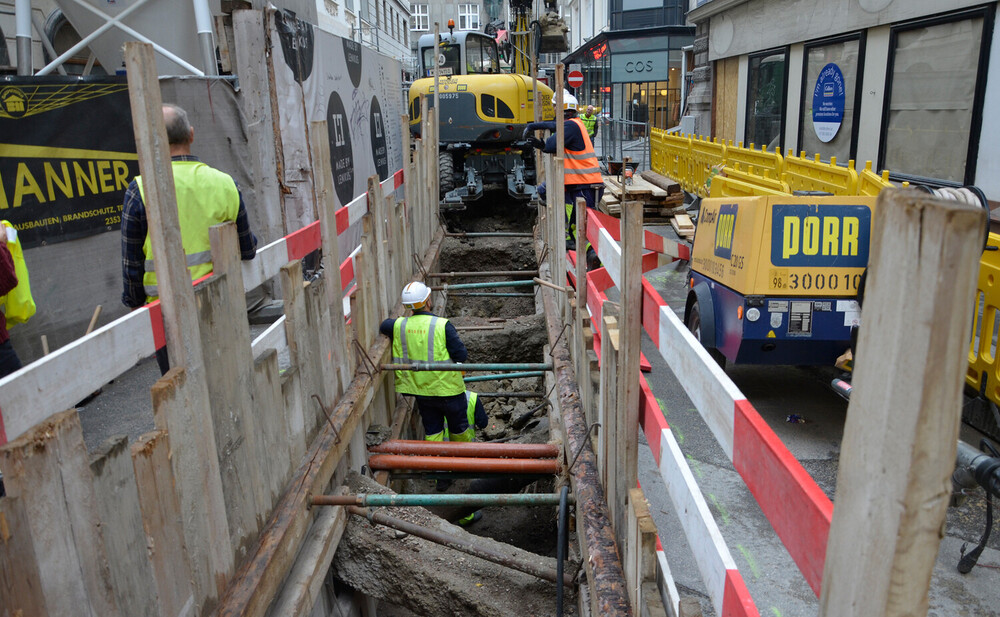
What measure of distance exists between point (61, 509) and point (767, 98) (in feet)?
51.5

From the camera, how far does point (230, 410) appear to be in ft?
9.11

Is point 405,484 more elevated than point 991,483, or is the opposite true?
point 991,483

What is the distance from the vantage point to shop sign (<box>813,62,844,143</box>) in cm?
1197

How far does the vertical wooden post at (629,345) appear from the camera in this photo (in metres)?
2.45

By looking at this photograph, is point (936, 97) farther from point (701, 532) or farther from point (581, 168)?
point (701, 532)

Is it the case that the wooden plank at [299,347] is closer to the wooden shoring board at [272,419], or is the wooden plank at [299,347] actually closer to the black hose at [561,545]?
the wooden shoring board at [272,419]

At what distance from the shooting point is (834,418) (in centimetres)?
574

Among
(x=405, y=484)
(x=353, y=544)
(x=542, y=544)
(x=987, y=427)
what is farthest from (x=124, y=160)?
(x=987, y=427)

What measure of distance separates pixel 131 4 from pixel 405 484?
5.77m

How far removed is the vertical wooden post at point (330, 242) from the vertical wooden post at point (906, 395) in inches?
131

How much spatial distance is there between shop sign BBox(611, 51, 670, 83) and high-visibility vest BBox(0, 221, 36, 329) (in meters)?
31.2

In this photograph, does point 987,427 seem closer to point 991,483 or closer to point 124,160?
point 991,483

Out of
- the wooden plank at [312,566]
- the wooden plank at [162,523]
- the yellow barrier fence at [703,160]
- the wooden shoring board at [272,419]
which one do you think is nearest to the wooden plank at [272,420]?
the wooden shoring board at [272,419]

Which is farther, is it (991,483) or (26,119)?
(26,119)
